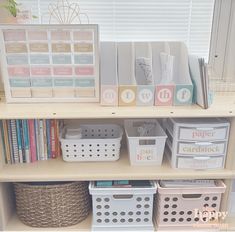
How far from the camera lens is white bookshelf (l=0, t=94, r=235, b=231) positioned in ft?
3.12

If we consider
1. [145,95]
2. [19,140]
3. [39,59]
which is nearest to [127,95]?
[145,95]

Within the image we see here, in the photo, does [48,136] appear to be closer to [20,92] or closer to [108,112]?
[20,92]

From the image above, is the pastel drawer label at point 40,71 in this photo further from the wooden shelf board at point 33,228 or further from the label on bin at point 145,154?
the wooden shelf board at point 33,228

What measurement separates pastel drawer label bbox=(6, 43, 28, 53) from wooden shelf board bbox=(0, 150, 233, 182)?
1.63ft

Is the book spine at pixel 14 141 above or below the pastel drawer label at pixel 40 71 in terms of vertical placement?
below

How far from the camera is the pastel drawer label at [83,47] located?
3.45 ft

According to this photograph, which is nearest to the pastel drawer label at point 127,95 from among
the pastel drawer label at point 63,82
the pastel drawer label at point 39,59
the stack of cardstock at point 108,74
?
the stack of cardstock at point 108,74

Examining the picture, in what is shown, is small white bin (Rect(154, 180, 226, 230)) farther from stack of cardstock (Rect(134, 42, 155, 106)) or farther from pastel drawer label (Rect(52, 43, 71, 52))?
pastel drawer label (Rect(52, 43, 71, 52))

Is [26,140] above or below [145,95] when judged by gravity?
below

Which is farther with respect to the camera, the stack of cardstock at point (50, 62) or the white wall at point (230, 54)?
the white wall at point (230, 54)

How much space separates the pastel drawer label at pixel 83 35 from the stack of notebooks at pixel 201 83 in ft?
1.46

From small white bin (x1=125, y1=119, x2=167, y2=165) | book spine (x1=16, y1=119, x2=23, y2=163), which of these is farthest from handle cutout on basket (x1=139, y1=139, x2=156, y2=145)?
book spine (x1=16, y1=119, x2=23, y2=163)

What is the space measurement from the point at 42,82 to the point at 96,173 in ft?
1.50

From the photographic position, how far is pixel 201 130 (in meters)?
1.02
